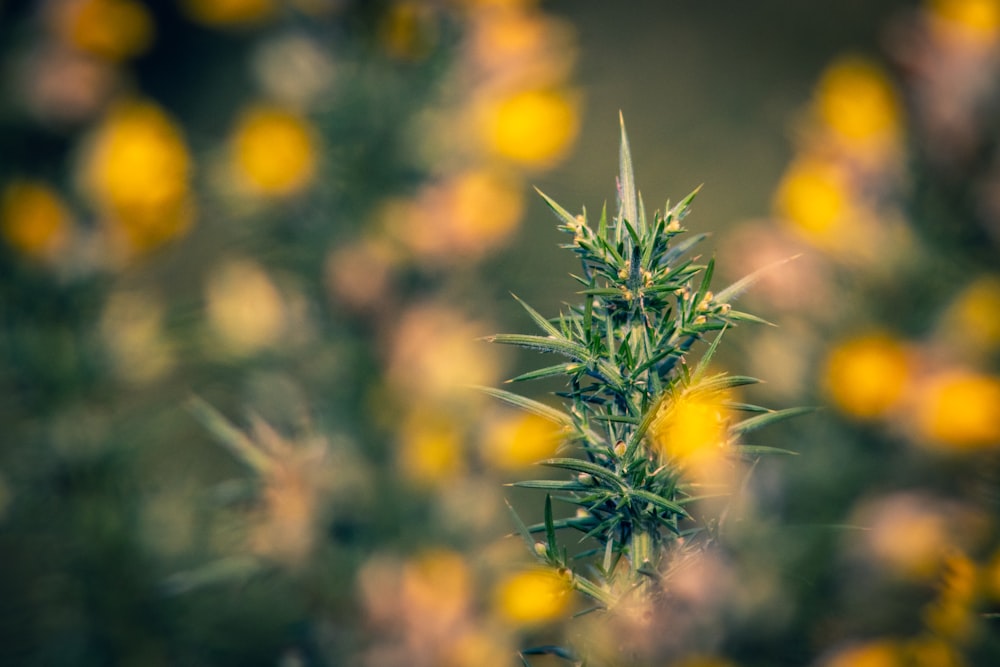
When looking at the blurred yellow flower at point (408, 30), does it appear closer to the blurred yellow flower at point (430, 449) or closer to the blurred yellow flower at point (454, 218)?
the blurred yellow flower at point (454, 218)

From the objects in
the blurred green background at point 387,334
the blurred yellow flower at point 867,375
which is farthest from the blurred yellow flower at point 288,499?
the blurred yellow flower at point 867,375

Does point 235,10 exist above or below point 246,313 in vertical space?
above

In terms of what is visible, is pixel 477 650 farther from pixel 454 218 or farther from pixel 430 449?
pixel 454 218

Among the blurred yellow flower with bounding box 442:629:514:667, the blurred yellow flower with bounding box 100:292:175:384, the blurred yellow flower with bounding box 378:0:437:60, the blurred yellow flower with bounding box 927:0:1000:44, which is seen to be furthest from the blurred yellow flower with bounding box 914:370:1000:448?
the blurred yellow flower with bounding box 100:292:175:384

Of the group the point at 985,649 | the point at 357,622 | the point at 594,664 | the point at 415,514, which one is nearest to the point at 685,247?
the point at 594,664

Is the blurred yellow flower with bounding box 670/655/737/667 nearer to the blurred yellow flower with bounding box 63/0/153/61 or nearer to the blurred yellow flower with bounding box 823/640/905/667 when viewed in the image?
the blurred yellow flower with bounding box 823/640/905/667

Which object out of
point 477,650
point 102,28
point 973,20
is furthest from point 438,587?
point 102,28
